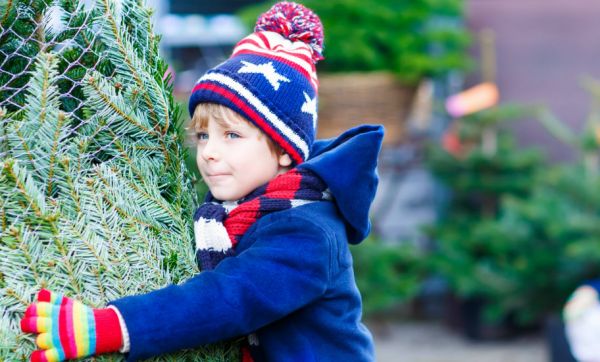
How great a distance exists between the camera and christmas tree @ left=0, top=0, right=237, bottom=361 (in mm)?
1404

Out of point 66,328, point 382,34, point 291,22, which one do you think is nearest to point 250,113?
point 291,22

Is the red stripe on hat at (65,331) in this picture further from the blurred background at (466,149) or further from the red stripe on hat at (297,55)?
the blurred background at (466,149)

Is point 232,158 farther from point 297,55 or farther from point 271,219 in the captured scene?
point 297,55

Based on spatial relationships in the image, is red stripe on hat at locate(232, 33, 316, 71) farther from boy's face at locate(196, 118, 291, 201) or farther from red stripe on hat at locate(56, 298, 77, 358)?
red stripe on hat at locate(56, 298, 77, 358)

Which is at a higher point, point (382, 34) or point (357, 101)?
point (382, 34)

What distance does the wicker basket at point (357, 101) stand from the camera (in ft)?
17.2

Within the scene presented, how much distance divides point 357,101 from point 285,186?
12.0ft

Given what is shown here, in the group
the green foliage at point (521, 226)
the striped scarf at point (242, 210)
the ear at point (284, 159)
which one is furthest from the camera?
the green foliage at point (521, 226)

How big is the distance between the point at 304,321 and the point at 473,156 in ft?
15.4

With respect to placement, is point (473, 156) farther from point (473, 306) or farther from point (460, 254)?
point (473, 306)

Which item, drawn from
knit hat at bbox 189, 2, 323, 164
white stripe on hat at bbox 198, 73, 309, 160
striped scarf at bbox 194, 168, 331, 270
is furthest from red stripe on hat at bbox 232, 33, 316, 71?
striped scarf at bbox 194, 168, 331, 270

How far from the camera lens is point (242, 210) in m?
1.71

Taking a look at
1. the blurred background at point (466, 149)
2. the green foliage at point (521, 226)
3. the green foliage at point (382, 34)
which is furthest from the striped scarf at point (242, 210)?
the green foliage at point (521, 226)

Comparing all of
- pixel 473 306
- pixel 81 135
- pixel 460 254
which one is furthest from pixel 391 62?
pixel 81 135
